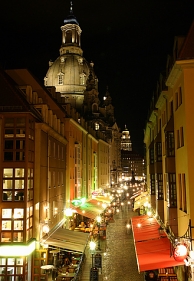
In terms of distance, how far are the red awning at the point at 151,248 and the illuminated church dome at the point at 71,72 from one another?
63.0m

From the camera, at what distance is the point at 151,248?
62.8ft

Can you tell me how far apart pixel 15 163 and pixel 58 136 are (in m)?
10.3

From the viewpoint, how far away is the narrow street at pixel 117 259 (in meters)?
22.5

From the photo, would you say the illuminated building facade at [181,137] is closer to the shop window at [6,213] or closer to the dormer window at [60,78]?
the shop window at [6,213]

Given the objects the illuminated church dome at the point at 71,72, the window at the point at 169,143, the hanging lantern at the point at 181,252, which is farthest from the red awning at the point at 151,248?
the illuminated church dome at the point at 71,72

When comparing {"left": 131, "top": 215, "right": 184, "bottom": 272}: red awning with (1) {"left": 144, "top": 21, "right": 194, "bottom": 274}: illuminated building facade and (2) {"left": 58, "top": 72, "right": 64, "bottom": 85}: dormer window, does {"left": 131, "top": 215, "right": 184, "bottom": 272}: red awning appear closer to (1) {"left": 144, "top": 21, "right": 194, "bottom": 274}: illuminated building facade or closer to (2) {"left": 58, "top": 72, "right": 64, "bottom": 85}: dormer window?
(1) {"left": 144, "top": 21, "right": 194, "bottom": 274}: illuminated building facade

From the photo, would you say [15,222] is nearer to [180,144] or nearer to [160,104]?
[180,144]

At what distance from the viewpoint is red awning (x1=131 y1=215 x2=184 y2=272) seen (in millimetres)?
15602

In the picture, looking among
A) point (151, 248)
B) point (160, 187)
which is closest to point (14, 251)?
point (151, 248)

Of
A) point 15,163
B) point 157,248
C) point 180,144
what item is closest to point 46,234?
point 15,163

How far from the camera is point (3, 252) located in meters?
18.4

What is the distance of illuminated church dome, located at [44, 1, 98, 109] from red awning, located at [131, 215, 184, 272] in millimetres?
62955

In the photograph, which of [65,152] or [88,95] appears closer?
[65,152]

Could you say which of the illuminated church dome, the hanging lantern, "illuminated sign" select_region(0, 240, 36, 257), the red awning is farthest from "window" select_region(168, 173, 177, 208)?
the illuminated church dome
